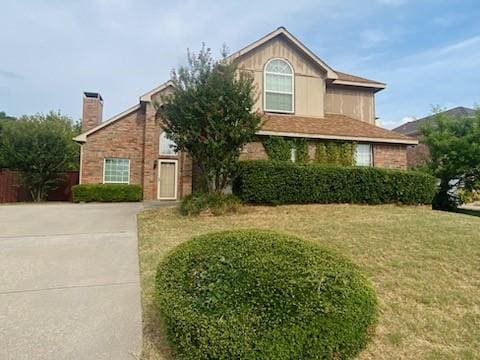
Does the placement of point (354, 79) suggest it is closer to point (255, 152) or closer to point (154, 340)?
point (255, 152)

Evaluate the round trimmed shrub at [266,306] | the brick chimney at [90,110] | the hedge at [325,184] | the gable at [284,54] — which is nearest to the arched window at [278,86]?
the gable at [284,54]

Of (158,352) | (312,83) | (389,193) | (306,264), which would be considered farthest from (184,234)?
(312,83)

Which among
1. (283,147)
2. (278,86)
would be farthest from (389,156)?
(278,86)

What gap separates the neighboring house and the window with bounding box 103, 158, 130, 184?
15.2m

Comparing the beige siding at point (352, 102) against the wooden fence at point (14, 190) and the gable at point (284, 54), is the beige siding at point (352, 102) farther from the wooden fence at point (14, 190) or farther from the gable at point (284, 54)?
the wooden fence at point (14, 190)

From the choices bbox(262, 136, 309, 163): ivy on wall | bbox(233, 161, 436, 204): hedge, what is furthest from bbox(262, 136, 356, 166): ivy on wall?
bbox(233, 161, 436, 204): hedge

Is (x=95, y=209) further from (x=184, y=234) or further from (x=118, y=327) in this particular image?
(x=118, y=327)

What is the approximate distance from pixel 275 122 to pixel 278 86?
7.93 feet

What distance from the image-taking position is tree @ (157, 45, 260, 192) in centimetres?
1022

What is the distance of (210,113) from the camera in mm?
10102

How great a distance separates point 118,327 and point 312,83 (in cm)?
1515

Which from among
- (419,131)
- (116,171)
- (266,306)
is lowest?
(266,306)

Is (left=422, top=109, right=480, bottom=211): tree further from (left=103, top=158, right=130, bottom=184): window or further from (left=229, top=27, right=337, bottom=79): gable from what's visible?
(left=103, top=158, right=130, bottom=184): window

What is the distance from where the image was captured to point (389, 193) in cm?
1262
